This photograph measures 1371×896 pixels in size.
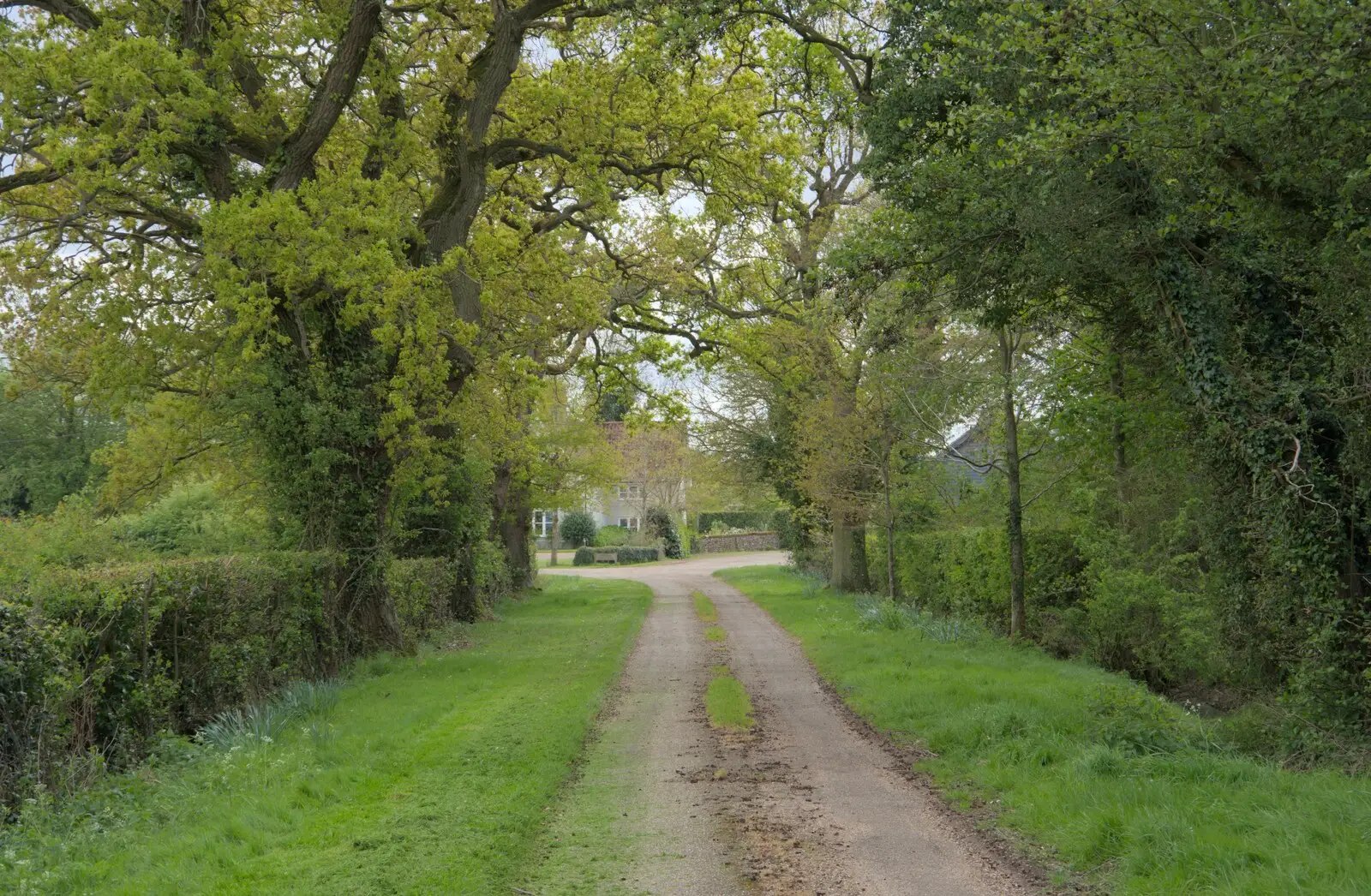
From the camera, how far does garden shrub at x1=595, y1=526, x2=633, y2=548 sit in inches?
→ 2439

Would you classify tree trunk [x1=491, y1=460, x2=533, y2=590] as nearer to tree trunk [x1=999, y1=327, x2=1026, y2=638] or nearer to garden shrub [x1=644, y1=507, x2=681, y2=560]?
tree trunk [x1=999, y1=327, x2=1026, y2=638]

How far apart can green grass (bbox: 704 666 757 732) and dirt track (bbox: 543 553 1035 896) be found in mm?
167

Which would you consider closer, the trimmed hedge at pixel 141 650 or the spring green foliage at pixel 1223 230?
the trimmed hedge at pixel 141 650

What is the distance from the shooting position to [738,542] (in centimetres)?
6900

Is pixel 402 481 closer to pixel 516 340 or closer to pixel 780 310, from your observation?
pixel 516 340

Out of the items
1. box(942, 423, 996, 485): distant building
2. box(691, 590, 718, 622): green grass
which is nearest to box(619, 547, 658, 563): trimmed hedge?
box(691, 590, 718, 622): green grass

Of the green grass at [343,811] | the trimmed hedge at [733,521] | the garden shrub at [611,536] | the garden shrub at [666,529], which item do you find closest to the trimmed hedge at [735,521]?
the trimmed hedge at [733,521]

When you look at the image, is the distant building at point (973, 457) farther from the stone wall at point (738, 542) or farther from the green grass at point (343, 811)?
the stone wall at point (738, 542)

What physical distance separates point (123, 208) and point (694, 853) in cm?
1206

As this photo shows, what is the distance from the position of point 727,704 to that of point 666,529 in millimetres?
49081

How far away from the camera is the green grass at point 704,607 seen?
24289 millimetres

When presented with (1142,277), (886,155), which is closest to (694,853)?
(1142,277)

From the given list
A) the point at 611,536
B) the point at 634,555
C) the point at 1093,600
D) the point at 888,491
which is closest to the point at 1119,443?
the point at 1093,600

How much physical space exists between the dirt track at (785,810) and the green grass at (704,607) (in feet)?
32.3
